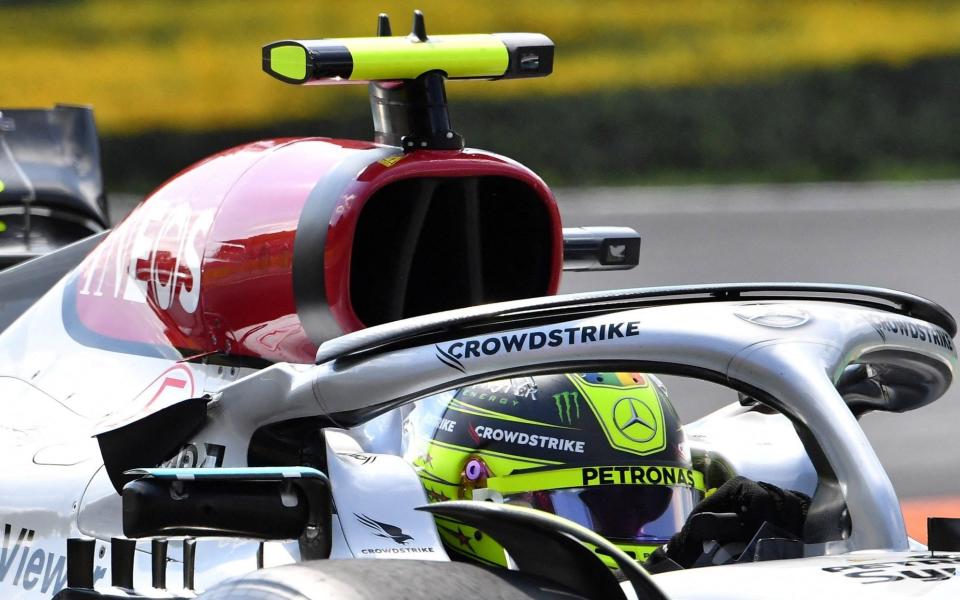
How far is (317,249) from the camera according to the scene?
127 inches

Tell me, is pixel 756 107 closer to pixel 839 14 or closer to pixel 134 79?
pixel 839 14

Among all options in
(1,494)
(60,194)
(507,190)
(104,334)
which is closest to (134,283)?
(104,334)

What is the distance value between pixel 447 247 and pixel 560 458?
67 cm

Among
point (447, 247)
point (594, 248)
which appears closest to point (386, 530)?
point (447, 247)

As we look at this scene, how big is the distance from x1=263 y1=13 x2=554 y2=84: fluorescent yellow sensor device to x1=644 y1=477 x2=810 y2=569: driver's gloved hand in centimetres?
132

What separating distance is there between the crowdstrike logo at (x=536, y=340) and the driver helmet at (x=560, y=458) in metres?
0.66

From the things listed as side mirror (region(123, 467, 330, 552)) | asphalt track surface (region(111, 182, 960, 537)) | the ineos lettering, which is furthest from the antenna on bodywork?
asphalt track surface (region(111, 182, 960, 537))

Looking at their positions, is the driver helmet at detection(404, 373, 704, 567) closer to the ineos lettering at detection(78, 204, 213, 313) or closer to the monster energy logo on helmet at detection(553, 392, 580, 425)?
the monster energy logo on helmet at detection(553, 392, 580, 425)

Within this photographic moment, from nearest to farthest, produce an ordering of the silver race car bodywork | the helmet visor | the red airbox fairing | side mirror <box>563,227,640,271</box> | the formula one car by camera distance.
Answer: the formula one car < the silver race car bodywork < the helmet visor < the red airbox fairing < side mirror <box>563,227,640,271</box>

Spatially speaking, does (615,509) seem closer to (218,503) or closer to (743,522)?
(743,522)

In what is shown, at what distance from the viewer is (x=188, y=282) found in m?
3.50

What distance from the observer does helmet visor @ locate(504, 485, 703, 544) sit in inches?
118

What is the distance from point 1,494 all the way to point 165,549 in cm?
79

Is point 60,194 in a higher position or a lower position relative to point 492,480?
higher
